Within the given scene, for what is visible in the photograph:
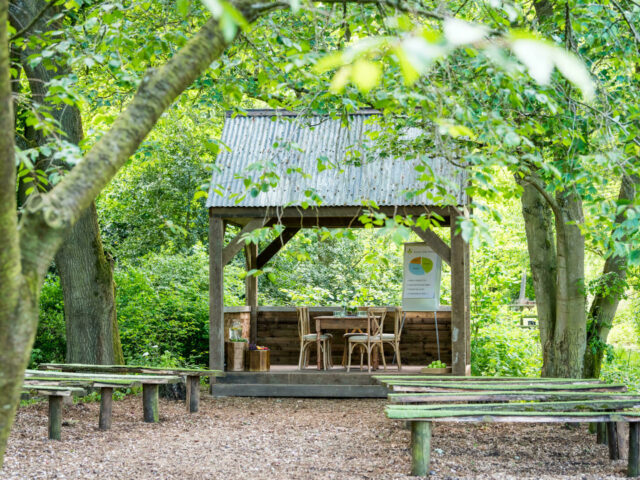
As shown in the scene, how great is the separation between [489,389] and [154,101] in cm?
444

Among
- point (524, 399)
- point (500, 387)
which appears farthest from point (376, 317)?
point (524, 399)

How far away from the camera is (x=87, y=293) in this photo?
31.1 ft

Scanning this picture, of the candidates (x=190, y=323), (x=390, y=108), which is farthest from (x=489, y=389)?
(x=190, y=323)

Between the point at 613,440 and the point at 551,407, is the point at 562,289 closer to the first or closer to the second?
the point at 613,440

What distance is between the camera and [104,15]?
194 inches

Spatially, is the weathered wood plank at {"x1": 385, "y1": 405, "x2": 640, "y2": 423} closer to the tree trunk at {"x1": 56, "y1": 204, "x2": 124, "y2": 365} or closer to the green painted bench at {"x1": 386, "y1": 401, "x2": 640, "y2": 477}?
the green painted bench at {"x1": 386, "y1": 401, "x2": 640, "y2": 477}

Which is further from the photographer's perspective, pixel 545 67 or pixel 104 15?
pixel 104 15

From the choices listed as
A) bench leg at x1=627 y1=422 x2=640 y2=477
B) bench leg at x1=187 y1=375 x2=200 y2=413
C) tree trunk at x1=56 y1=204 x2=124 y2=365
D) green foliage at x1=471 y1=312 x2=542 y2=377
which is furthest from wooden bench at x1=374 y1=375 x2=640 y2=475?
green foliage at x1=471 y1=312 x2=542 y2=377

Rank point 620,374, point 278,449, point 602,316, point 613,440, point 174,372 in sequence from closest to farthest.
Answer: point 613,440 → point 278,449 → point 602,316 → point 174,372 → point 620,374

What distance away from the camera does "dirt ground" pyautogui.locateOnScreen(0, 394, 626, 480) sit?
5309mm

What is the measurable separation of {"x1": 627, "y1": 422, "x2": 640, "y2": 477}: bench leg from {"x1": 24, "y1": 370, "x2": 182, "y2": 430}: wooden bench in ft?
14.5

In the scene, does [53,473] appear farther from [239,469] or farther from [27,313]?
[27,313]

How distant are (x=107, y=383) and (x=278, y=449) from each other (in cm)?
177

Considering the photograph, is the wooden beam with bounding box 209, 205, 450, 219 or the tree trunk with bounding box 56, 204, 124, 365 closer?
the tree trunk with bounding box 56, 204, 124, 365
